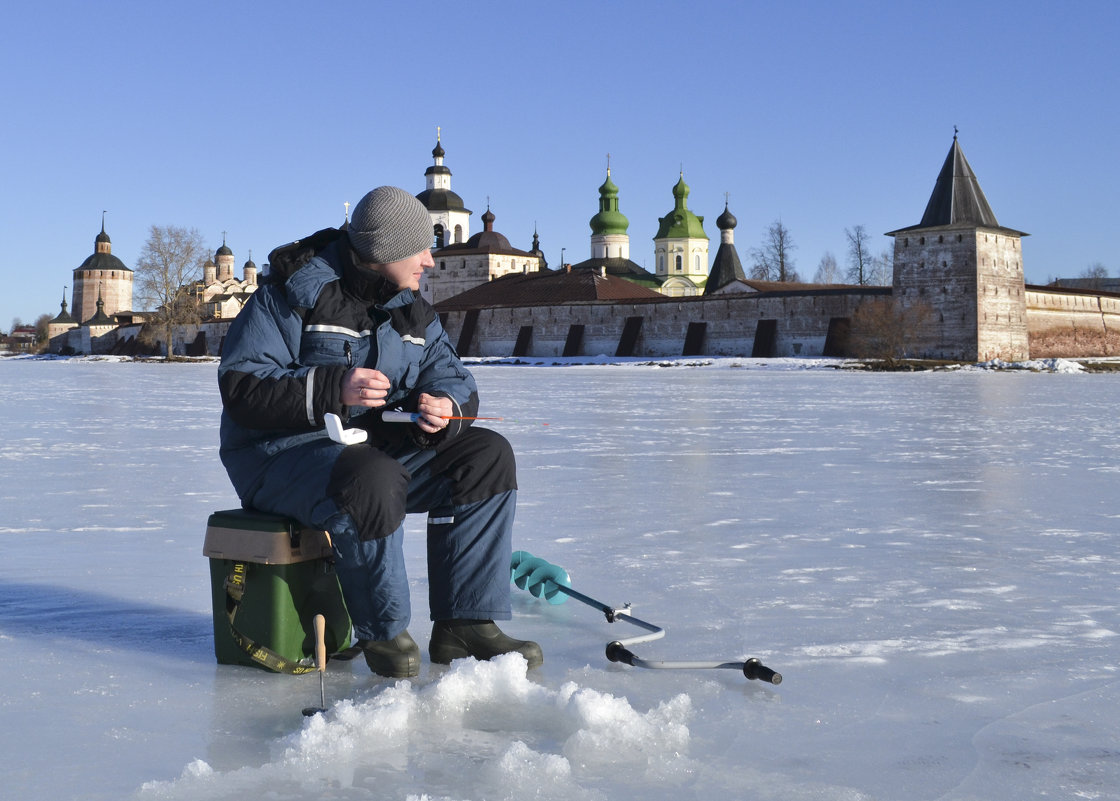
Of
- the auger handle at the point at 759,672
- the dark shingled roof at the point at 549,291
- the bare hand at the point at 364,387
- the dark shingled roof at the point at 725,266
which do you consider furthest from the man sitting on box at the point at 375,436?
the dark shingled roof at the point at 725,266

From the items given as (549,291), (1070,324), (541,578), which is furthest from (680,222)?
(541,578)

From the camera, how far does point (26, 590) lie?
277 cm

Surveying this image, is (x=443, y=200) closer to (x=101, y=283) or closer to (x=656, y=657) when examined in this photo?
(x=101, y=283)

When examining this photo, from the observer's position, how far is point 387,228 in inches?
84.3

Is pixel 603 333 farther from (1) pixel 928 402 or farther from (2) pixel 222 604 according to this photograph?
(2) pixel 222 604

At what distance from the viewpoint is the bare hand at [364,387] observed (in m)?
2.01

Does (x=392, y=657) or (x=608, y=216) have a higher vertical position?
(x=608, y=216)

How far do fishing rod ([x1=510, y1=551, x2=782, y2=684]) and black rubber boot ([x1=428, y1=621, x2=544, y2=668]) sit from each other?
17 cm

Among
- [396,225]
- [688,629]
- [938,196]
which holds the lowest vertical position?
[688,629]

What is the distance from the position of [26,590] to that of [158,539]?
723 mm

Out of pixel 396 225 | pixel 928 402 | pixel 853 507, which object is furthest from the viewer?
pixel 928 402

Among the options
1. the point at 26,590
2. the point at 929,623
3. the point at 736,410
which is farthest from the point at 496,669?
the point at 736,410

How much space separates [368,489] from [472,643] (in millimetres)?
415

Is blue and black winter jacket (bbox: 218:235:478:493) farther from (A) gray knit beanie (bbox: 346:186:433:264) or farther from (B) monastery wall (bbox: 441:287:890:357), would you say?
(B) monastery wall (bbox: 441:287:890:357)
